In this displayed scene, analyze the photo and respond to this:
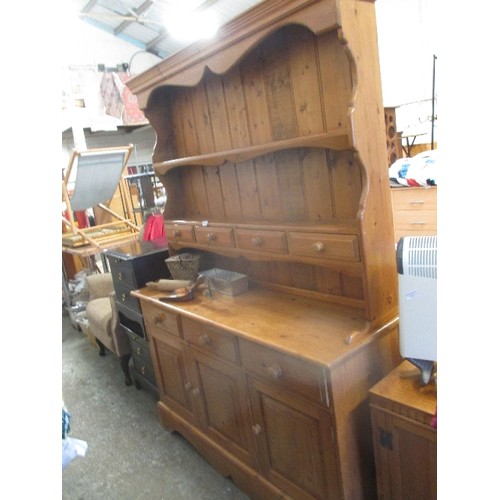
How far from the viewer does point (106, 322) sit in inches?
113

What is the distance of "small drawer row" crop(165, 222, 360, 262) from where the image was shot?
131cm

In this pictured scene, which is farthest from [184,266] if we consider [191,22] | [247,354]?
[191,22]

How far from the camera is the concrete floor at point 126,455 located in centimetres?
187

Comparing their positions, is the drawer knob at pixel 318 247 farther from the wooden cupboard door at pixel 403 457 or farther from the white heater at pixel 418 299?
the wooden cupboard door at pixel 403 457

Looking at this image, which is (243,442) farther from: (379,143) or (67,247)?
(67,247)

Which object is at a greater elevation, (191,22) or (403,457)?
(191,22)

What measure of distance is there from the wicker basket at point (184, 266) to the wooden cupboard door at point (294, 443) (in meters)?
0.74

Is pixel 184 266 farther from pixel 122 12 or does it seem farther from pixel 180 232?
pixel 122 12

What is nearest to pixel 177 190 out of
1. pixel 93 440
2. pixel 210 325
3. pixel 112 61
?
pixel 210 325

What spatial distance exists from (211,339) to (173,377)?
56 cm

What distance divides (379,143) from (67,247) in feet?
10.3

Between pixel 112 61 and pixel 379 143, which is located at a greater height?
pixel 112 61
